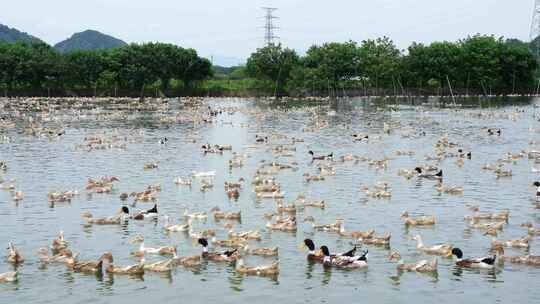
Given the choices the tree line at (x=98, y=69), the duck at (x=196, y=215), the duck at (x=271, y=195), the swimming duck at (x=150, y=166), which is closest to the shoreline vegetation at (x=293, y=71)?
the tree line at (x=98, y=69)

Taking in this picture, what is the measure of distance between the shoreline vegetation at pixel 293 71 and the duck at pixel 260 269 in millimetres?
114893

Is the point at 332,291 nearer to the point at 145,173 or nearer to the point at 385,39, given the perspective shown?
the point at 145,173

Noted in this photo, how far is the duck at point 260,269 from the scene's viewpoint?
2131 centimetres

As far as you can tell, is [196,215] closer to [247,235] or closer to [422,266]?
[247,235]

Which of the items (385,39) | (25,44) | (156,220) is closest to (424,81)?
(385,39)

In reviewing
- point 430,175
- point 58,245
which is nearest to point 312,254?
point 58,245

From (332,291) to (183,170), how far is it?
22830 mm

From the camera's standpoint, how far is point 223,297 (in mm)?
19609

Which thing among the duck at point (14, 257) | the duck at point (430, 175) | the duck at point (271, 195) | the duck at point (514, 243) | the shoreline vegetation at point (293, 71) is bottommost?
the duck at point (14, 257)

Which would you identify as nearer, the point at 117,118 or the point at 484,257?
the point at 484,257

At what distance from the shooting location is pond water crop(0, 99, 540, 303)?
20.2m

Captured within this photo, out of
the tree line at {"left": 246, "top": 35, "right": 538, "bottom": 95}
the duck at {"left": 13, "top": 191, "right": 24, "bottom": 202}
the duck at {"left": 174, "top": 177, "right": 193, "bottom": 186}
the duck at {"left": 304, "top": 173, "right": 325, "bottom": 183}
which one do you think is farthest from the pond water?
the tree line at {"left": 246, "top": 35, "right": 538, "bottom": 95}

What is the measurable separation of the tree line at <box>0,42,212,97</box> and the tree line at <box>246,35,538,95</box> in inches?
586

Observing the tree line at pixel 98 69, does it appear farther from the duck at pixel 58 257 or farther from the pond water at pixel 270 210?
the duck at pixel 58 257
